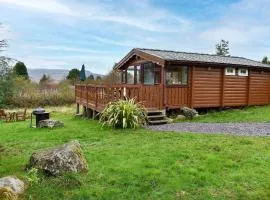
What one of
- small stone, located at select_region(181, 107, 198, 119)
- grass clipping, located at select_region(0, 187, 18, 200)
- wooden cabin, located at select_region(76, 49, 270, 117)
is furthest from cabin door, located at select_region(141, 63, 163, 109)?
grass clipping, located at select_region(0, 187, 18, 200)

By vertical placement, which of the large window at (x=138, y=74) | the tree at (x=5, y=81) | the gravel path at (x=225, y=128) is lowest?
the gravel path at (x=225, y=128)

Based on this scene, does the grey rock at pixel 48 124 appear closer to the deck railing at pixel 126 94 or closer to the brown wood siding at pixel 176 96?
the deck railing at pixel 126 94

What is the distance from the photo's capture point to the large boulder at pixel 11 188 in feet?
17.6

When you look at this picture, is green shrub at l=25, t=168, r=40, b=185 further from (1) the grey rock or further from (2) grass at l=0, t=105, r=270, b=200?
(1) the grey rock

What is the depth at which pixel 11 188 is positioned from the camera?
5750 millimetres

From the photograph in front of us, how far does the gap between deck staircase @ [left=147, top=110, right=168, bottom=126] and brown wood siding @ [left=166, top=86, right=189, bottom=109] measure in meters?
1.27

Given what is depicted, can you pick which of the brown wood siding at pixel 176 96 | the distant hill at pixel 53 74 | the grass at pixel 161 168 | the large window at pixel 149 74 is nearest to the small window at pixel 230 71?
the brown wood siding at pixel 176 96

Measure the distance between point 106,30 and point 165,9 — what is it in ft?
23.6

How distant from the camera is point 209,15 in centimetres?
1823

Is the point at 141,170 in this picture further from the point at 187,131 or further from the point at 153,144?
the point at 187,131

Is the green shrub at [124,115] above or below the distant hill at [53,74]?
below

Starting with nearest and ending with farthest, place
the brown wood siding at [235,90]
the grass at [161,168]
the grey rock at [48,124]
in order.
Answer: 1. the grass at [161,168]
2. the grey rock at [48,124]
3. the brown wood siding at [235,90]

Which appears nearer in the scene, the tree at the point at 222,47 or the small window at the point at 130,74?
the small window at the point at 130,74

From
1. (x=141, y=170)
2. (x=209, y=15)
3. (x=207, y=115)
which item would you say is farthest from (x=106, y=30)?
(x=141, y=170)
